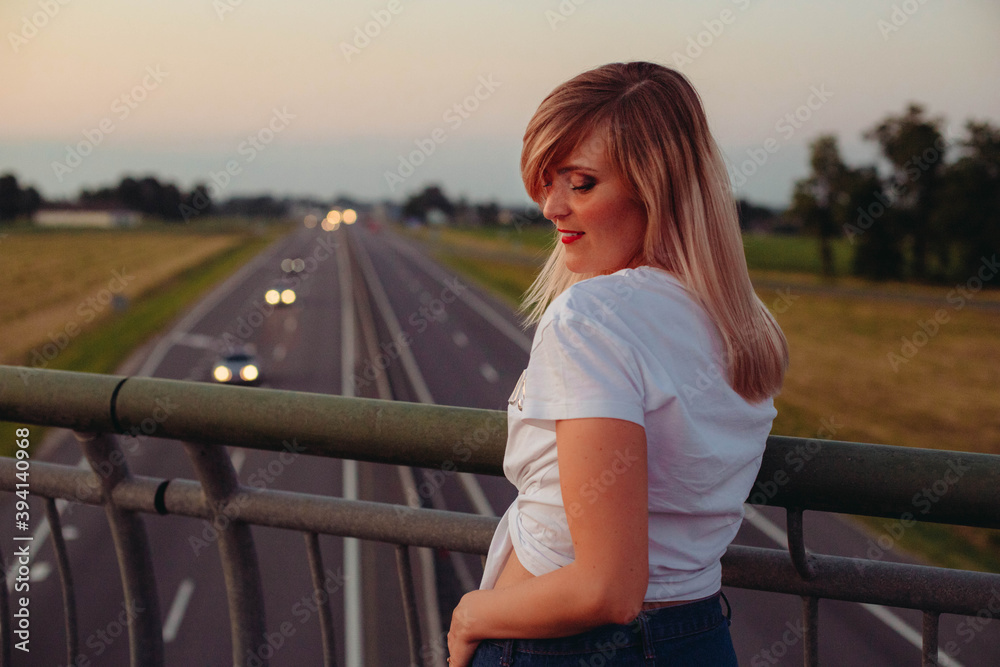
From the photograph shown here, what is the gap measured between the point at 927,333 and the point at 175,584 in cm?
3367

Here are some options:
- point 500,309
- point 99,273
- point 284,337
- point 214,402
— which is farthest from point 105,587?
point 99,273

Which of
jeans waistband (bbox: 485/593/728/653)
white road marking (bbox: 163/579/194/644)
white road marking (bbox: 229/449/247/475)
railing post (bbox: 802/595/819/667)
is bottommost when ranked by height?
white road marking (bbox: 229/449/247/475)

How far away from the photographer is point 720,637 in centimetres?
153

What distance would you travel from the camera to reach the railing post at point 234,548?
2102 mm

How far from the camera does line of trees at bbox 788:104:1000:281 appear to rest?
42.7 meters

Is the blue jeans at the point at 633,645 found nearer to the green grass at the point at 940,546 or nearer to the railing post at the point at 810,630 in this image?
the railing post at the point at 810,630

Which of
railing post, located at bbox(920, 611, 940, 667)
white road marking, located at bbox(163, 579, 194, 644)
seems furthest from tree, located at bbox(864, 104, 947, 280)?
railing post, located at bbox(920, 611, 940, 667)

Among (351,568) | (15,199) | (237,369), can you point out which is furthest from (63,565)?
(15,199)

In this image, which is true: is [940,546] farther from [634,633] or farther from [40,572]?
[40,572]

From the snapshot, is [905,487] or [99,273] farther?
[99,273]

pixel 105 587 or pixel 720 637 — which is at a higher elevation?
pixel 720 637

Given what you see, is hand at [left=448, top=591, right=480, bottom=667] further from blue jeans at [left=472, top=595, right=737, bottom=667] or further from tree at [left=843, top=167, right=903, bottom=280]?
tree at [left=843, top=167, right=903, bottom=280]

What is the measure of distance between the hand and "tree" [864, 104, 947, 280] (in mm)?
51206

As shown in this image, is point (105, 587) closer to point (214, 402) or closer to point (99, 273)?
point (214, 402)
